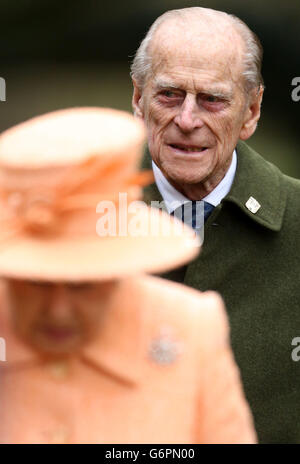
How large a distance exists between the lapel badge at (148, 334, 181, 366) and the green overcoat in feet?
6.19

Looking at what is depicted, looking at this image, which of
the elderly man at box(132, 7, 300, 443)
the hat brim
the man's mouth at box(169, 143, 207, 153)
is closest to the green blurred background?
the elderly man at box(132, 7, 300, 443)

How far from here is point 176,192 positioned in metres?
5.61

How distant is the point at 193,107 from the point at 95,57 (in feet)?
30.9

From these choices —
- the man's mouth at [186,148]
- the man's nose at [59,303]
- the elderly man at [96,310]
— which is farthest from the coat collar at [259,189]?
the man's nose at [59,303]

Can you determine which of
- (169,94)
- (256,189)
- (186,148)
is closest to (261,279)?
(256,189)

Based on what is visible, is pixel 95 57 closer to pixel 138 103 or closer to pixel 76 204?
pixel 138 103

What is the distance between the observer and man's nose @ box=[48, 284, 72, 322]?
3.13 m

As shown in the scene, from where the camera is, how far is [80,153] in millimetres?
3143

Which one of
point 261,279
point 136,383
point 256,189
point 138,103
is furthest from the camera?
point 138,103

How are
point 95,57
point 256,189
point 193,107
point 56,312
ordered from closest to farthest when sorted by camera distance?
1. point 56,312
2. point 193,107
3. point 256,189
4. point 95,57

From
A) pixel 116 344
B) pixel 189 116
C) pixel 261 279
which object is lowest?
pixel 261 279

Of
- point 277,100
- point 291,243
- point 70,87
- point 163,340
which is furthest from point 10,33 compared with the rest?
point 163,340

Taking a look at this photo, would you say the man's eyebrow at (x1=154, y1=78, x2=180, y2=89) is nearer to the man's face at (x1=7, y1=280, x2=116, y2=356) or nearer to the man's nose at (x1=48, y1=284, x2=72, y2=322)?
the man's face at (x1=7, y1=280, x2=116, y2=356)

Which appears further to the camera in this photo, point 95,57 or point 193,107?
point 95,57
